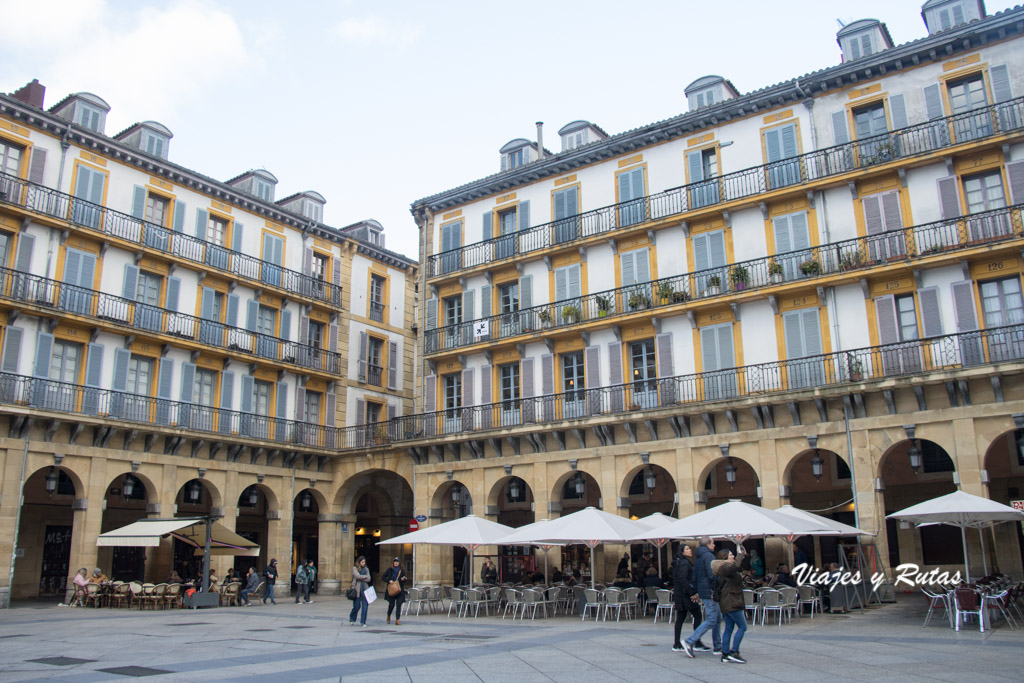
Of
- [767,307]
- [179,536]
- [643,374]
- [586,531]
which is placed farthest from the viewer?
[643,374]

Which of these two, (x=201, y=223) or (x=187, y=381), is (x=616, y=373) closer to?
(x=187, y=381)

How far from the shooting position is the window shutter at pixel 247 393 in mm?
30672

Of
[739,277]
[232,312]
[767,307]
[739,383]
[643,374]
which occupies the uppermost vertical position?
[232,312]

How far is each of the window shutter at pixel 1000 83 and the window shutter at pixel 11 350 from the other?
27452mm

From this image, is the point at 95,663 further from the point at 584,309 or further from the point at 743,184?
the point at 743,184

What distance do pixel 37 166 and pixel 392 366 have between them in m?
16.1

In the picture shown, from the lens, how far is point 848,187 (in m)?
23.2

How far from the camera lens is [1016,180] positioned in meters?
20.9

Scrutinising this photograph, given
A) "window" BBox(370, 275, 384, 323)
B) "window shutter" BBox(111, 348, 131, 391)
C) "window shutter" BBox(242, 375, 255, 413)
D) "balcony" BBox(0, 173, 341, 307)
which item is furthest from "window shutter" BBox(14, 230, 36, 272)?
"window" BBox(370, 275, 384, 323)

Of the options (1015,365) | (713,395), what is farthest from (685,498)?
(1015,365)

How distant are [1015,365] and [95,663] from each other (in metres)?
19.1

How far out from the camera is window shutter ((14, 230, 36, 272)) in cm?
2480

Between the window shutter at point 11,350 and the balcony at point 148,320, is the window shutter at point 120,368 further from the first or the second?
the window shutter at point 11,350

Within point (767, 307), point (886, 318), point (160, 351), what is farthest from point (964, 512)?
point (160, 351)
